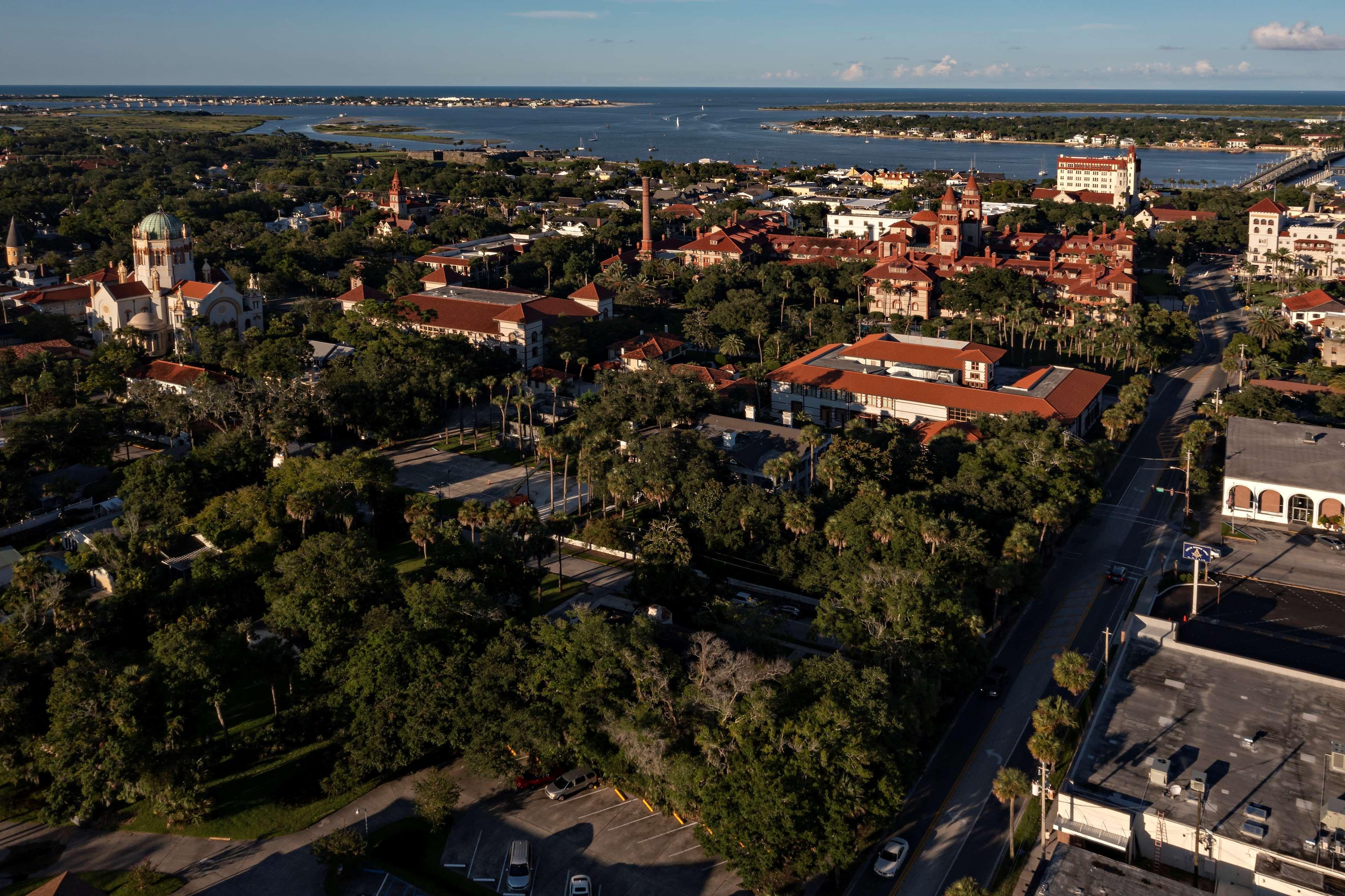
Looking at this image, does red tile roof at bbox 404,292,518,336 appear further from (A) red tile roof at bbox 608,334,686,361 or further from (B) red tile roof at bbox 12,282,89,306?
(B) red tile roof at bbox 12,282,89,306

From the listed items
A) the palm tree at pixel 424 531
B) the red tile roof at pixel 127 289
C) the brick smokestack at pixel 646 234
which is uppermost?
the brick smokestack at pixel 646 234

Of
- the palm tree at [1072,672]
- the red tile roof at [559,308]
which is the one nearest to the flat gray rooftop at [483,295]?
the red tile roof at [559,308]

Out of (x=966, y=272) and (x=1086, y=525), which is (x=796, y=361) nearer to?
(x=1086, y=525)

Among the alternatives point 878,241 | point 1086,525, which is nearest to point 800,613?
point 1086,525

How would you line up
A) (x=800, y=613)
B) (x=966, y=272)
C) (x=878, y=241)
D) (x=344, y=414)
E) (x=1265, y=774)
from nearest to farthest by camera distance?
(x=1265, y=774), (x=800, y=613), (x=344, y=414), (x=966, y=272), (x=878, y=241)

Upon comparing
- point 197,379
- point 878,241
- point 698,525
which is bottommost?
point 698,525

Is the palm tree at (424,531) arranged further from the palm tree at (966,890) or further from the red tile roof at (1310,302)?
the red tile roof at (1310,302)

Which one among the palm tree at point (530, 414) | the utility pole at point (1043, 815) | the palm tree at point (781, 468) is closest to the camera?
the utility pole at point (1043, 815)

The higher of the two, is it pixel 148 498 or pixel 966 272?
pixel 966 272
